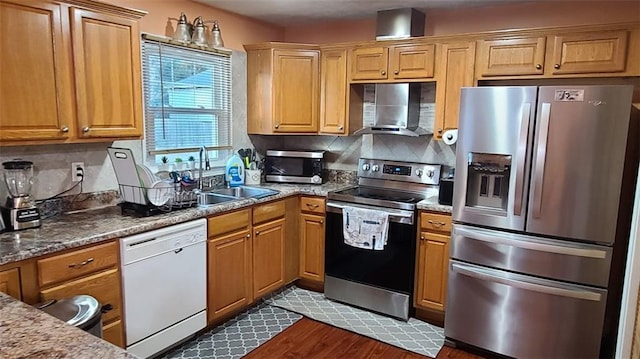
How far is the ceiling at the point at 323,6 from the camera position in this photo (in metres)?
3.23

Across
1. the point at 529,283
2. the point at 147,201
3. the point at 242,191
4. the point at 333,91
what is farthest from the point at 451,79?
the point at 147,201

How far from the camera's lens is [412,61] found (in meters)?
3.28

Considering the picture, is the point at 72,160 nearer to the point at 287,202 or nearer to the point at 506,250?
the point at 287,202

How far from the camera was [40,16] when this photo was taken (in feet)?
6.79

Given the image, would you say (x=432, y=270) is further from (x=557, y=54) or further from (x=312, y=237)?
(x=557, y=54)

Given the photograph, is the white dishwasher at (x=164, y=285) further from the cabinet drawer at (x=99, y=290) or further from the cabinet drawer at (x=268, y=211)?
the cabinet drawer at (x=268, y=211)

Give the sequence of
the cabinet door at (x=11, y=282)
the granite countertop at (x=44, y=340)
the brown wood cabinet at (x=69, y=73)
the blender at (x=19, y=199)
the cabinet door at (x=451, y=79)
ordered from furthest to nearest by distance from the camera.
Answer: the cabinet door at (x=451, y=79) → the blender at (x=19, y=199) → the brown wood cabinet at (x=69, y=73) → the cabinet door at (x=11, y=282) → the granite countertop at (x=44, y=340)

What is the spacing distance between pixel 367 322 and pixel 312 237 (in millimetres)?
825

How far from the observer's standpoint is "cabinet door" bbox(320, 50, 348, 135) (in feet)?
11.8

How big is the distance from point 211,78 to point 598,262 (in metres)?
3.04

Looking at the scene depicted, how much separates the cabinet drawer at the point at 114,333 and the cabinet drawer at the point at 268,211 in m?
1.17

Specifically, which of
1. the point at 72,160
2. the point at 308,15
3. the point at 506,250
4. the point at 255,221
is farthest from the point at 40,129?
the point at 506,250

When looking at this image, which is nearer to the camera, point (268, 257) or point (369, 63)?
point (268, 257)

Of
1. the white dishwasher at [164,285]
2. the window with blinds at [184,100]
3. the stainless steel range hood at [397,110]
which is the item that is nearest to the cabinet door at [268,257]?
the white dishwasher at [164,285]
